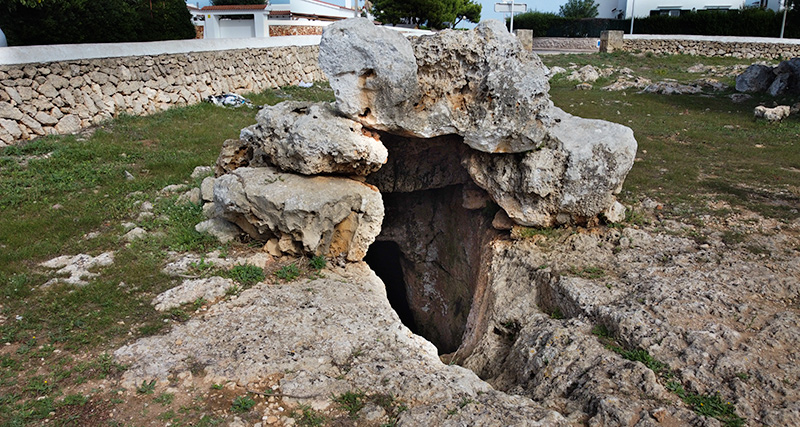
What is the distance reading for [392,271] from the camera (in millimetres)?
13508

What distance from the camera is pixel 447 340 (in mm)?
11711

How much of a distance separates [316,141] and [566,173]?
378 centimetres

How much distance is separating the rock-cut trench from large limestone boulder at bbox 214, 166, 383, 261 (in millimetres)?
2143

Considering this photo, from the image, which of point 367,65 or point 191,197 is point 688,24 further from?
point 191,197

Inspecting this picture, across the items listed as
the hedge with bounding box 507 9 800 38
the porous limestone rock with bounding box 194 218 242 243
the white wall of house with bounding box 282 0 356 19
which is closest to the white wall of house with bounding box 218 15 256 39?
the white wall of house with bounding box 282 0 356 19

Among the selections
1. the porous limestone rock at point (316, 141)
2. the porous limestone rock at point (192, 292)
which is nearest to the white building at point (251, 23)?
the porous limestone rock at point (316, 141)

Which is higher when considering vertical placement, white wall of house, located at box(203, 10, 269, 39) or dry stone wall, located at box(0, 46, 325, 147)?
white wall of house, located at box(203, 10, 269, 39)

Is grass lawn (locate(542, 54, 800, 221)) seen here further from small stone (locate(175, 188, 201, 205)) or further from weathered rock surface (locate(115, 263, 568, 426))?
small stone (locate(175, 188, 201, 205))

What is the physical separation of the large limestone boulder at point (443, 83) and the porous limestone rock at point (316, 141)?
0.90 ft

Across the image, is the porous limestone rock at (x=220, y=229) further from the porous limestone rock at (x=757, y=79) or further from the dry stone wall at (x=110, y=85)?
the porous limestone rock at (x=757, y=79)

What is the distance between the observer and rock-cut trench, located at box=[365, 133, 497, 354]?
10508 mm

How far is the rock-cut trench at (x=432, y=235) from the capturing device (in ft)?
34.5

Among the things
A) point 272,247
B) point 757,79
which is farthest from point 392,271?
point 757,79

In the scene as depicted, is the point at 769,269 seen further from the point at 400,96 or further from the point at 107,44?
the point at 107,44
